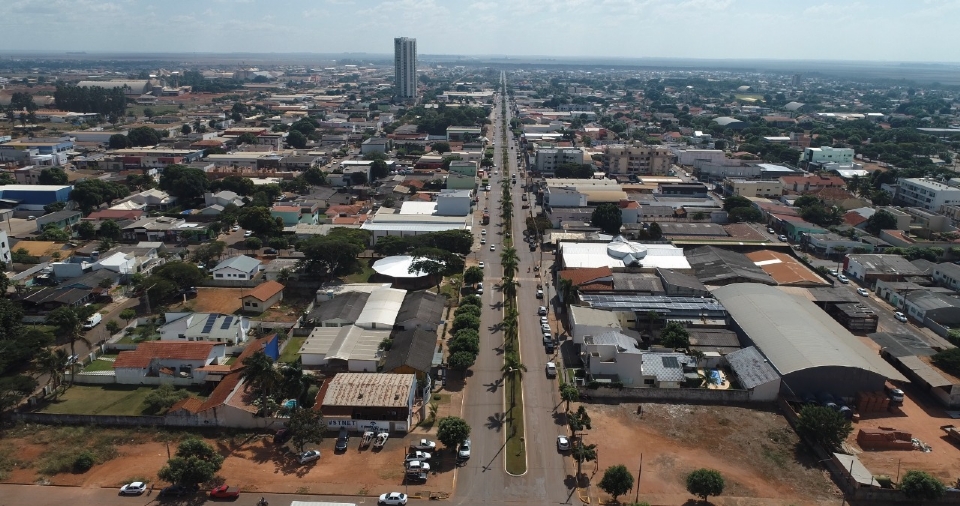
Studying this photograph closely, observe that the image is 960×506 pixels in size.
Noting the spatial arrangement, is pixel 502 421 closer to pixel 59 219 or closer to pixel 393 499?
pixel 393 499

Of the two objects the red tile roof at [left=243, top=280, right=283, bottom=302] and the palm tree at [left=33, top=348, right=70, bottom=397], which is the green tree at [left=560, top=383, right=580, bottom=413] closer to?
the red tile roof at [left=243, top=280, right=283, bottom=302]

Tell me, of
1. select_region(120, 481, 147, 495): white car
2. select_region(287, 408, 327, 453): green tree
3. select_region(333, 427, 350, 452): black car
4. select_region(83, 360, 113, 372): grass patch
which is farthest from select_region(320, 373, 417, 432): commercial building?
select_region(83, 360, 113, 372): grass patch

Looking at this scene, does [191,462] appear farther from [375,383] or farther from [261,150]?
[261,150]

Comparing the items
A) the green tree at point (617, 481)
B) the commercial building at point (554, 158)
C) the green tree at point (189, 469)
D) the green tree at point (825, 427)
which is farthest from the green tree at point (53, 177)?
the green tree at point (825, 427)

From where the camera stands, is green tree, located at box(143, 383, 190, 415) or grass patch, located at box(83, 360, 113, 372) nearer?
green tree, located at box(143, 383, 190, 415)

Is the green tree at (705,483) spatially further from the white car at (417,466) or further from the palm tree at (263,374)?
the palm tree at (263,374)

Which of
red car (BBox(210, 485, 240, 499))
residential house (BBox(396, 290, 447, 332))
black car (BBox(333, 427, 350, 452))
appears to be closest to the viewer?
red car (BBox(210, 485, 240, 499))

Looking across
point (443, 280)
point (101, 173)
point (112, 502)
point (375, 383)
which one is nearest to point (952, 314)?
point (443, 280)
